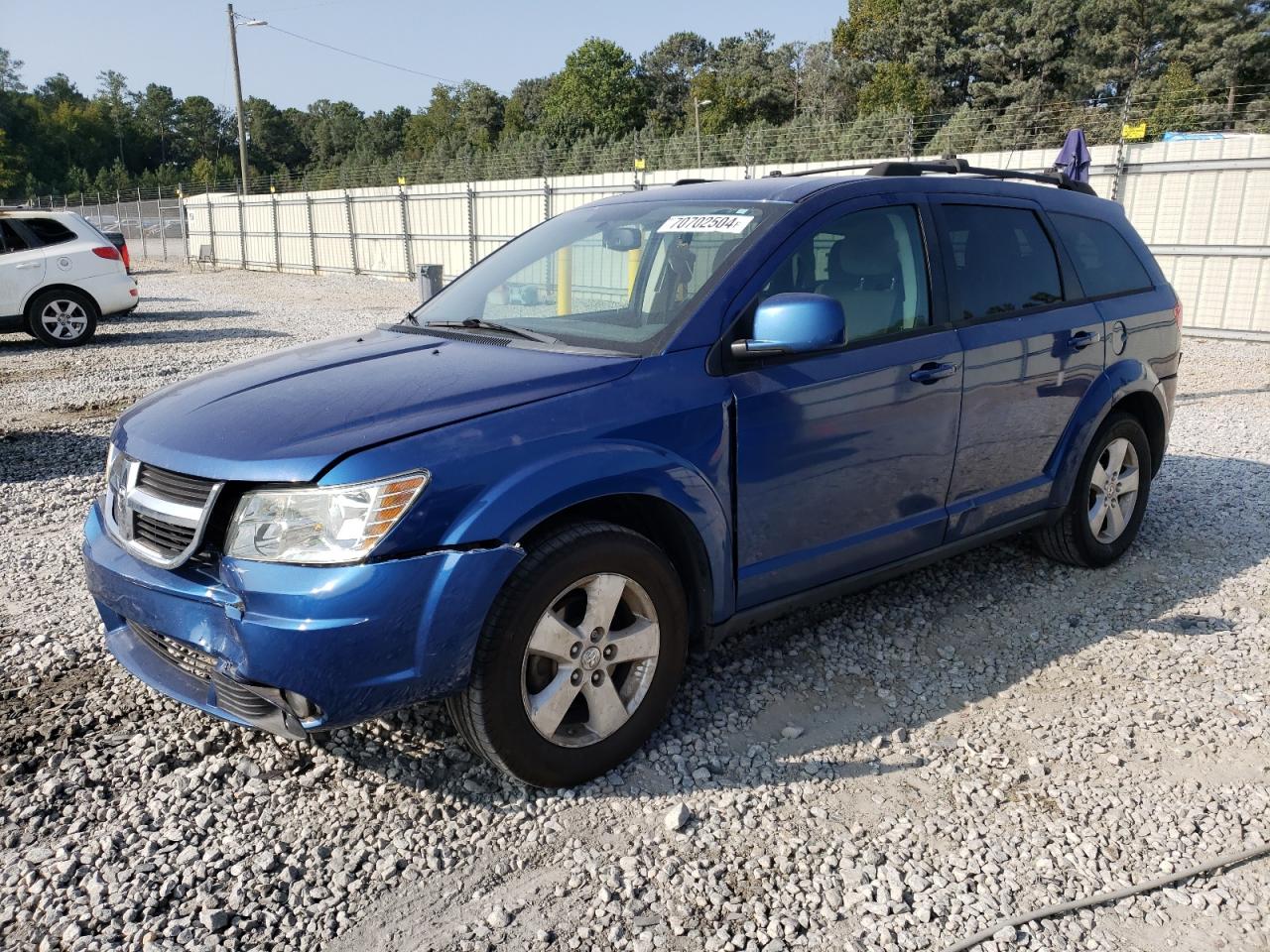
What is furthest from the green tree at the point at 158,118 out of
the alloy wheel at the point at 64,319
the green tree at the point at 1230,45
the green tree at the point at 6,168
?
the alloy wheel at the point at 64,319

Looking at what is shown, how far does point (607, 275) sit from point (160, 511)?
172 centimetres

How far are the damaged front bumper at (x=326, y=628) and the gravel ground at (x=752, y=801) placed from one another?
1.44 ft

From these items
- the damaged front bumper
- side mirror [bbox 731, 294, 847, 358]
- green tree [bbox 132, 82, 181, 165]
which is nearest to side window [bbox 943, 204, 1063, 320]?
side mirror [bbox 731, 294, 847, 358]

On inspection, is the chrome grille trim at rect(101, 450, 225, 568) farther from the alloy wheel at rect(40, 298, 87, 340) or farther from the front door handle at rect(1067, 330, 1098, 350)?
the alloy wheel at rect(40, 298, 87, 340)

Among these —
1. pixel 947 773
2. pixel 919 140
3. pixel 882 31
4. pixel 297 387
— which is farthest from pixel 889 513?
pixel 882 31

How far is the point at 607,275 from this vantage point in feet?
12.1

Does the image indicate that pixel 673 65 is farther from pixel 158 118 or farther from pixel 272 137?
pixel 158 118

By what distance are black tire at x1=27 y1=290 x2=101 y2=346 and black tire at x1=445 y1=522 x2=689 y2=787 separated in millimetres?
12941

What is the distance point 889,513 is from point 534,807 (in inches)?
66.4

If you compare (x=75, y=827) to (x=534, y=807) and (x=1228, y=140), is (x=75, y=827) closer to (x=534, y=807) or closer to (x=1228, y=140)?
(x=534, y=807)

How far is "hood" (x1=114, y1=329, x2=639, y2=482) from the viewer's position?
8.72 ft

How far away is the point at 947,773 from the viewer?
10.4 ft

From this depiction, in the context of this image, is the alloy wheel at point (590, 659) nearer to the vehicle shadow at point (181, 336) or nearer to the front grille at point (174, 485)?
the front grille at point (174, 485)

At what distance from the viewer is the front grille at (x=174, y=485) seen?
273cm
